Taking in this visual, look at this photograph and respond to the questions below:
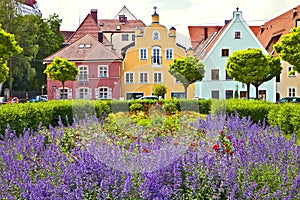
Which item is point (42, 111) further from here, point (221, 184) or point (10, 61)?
point (10, 61)

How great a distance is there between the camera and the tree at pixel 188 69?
7170 mm

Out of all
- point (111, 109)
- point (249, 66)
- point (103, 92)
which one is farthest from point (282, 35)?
point (103, 92)

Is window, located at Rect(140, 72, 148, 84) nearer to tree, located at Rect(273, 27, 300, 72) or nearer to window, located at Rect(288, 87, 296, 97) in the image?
tree, located at Rect(273, 27, 300, 72)

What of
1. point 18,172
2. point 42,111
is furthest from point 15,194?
point 42,111

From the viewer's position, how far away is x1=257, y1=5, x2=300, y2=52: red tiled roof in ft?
118

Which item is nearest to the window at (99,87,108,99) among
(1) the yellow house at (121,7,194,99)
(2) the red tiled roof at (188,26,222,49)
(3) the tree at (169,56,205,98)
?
(1) the yellow house at (121,7,194,99)

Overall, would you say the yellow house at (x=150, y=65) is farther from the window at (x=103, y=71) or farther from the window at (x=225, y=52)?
the window at (x=225, y=52)

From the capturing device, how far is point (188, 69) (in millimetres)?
7727

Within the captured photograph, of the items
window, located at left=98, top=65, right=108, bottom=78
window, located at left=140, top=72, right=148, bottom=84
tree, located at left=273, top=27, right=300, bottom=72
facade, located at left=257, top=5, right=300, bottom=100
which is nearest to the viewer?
window, located at left=98, top=65, right=108, bottom=78

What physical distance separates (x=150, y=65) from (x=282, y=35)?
102 ft

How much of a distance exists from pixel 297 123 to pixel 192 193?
755cm

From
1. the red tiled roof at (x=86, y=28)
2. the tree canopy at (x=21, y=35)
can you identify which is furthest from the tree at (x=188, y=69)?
the tree canopy at (x=21, y=35)

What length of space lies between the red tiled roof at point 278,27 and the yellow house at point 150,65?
30178mm

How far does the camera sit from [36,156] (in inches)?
213
